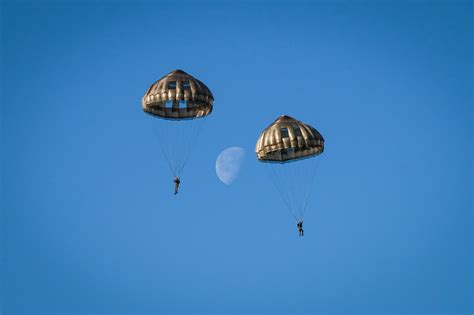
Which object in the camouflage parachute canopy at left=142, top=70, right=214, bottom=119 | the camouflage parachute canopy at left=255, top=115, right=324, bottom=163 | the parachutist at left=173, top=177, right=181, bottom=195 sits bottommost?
the parachutist at left=173, top=177, right=181, bottom=195

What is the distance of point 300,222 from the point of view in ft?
182

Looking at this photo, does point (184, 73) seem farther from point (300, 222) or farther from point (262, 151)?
point (300, 222)

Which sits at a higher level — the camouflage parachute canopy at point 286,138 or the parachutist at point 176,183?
the camouflage parachute canopy at point 286,138

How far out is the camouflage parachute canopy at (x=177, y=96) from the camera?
56375 millimetres

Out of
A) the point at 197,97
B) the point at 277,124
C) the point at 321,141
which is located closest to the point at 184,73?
the point at 197,97

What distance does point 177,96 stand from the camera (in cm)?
5600

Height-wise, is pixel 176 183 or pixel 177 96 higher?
pixel 177 96

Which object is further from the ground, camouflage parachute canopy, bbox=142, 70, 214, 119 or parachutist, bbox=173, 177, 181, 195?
camouflage parachute canopy, bbox=142, 70, 214, 119

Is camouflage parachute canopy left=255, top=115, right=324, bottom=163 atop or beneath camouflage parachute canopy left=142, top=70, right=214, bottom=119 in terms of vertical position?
beneath

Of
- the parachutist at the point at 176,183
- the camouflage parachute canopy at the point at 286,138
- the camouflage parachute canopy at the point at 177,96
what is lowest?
the parachutist at the point at 176,183

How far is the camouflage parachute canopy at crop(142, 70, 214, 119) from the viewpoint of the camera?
56.4m

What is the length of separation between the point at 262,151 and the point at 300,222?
6.82 metres

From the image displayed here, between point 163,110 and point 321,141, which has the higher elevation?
point 163,110

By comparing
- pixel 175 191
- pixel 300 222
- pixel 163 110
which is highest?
pixel 163 110
